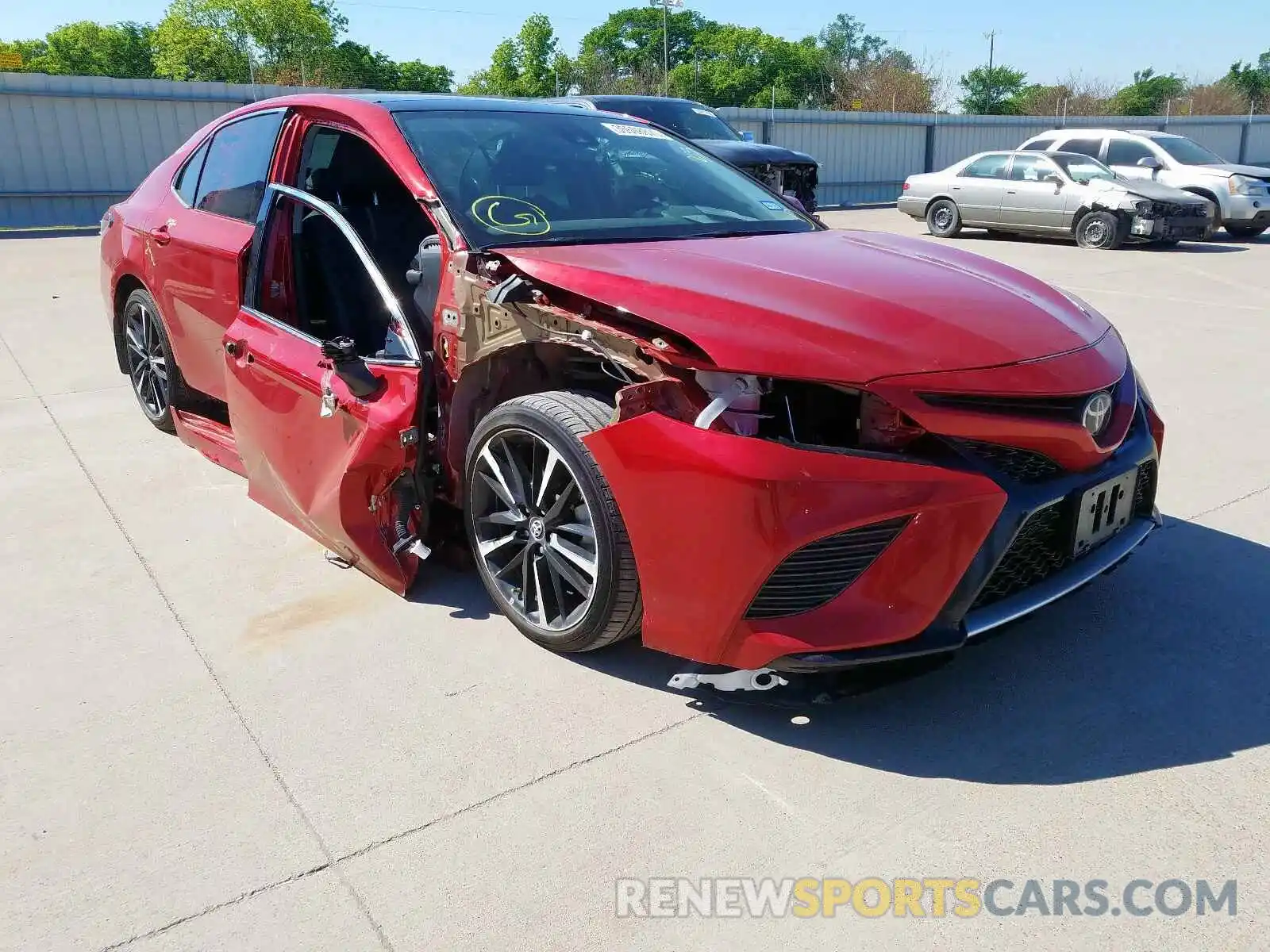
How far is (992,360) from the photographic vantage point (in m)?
2.47

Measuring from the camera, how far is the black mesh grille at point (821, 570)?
232 cm

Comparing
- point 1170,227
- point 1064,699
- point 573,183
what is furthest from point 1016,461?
point 1170,227

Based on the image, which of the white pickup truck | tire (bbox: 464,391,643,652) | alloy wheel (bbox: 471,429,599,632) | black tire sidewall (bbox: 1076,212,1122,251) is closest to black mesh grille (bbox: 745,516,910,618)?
tire (bbox: 464,391,643,652)

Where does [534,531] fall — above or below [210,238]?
below

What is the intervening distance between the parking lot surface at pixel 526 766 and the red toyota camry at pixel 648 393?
0.93ft

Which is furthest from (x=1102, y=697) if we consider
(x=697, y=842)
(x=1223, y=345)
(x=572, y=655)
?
(x=1223, y=345)

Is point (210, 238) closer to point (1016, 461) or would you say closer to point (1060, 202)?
point (1016, 461)

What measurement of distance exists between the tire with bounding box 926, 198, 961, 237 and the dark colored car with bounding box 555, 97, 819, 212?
2.67m

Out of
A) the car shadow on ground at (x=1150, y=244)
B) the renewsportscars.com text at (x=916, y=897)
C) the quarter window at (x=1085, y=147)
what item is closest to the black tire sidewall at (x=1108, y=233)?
the car shadow on ground at (x=1150, y=244)

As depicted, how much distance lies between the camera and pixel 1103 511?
2.69 metres

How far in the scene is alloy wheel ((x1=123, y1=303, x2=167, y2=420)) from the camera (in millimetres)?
4938

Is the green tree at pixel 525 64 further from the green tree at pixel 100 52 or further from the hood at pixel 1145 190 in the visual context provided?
the hood at pixel 1145 190

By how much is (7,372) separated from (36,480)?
2540 millimetres

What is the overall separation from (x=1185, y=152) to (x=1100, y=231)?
7.62 feet
